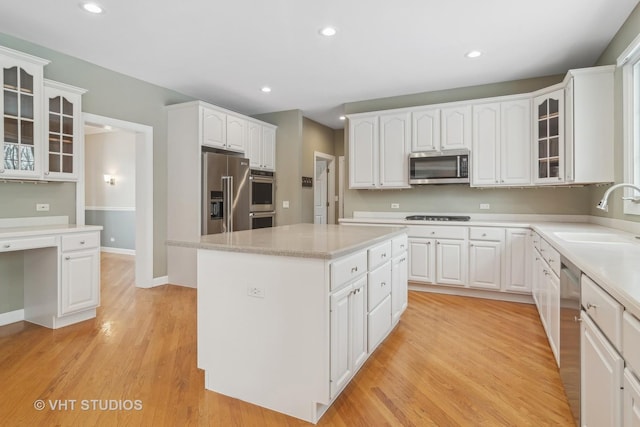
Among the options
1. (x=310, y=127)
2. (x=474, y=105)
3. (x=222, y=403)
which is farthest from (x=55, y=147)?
(x=474, y=105)

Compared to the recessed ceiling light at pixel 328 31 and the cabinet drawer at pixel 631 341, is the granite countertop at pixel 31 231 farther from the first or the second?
the cabinet drawer at pixel 631 341

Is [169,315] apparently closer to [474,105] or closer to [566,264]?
[566,264]

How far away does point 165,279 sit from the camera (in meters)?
4.72

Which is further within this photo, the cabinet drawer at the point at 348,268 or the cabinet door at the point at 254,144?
the cabinet door at the point at 254,144

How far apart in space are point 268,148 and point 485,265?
3.69 metres

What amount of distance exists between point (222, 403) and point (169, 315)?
5.80 feet

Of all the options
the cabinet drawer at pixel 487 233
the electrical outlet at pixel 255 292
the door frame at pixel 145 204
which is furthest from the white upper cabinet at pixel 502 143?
the door frame at pixel 145 204

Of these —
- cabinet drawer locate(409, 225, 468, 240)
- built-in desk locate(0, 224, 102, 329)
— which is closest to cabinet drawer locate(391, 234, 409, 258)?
→ cabinet drawer locate(409, 225, 468, 240)

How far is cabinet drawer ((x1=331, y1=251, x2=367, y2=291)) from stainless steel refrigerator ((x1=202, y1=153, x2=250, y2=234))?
289 cm

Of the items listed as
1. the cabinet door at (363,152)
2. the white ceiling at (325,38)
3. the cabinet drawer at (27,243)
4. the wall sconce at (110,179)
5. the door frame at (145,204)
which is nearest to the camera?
the cabinet drawer at (27,243)

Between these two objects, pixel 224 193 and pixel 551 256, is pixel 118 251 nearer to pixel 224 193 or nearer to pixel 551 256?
pixel 224 193

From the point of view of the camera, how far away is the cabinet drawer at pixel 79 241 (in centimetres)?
304

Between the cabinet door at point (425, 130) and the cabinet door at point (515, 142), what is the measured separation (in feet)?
2.47

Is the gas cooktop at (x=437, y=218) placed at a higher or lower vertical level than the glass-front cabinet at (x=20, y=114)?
lower
